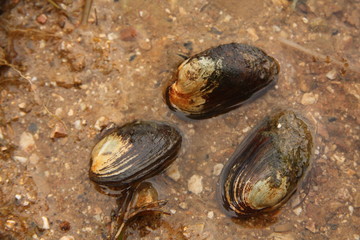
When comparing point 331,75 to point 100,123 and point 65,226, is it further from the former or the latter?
point 65,226

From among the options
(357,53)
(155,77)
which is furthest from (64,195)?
(357,53)

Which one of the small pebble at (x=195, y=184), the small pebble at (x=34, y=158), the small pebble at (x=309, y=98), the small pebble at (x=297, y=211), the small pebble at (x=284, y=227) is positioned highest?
the small pebble at (x=309, y=98)

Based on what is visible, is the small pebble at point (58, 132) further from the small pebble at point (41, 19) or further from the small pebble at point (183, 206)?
the small pebble at point (183, 206)

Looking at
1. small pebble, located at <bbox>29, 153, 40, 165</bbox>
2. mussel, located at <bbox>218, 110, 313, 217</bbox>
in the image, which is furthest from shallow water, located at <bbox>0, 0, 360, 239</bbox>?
mussel, located at <bbox>218, 110, 313, 217</bbox>

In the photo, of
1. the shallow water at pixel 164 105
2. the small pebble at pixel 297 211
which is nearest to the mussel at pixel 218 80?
the shallow water at pixel 164 105

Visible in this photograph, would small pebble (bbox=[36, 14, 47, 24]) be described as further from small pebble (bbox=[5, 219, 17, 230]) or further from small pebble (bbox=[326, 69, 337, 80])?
small pebble (bbox=[326, 69, 337, 80])

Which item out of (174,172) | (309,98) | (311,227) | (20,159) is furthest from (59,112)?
(311,227)

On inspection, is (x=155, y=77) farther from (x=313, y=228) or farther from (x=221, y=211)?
(x=313, y=228)
